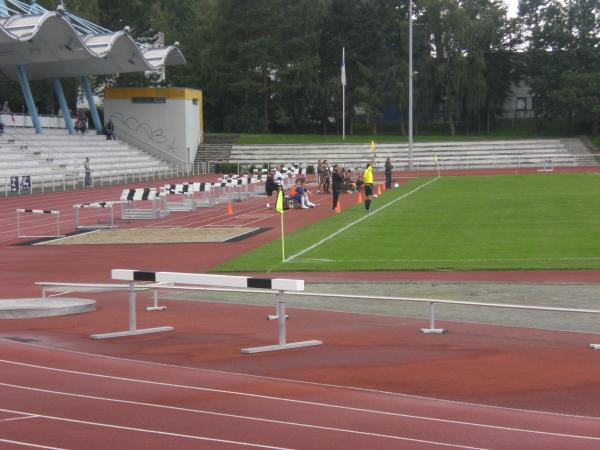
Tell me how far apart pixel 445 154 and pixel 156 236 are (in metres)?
56.4

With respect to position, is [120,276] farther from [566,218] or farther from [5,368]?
[566,218]

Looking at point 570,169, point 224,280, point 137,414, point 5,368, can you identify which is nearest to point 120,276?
point 224,280

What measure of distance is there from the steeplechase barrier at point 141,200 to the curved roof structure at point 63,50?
24.3 metres

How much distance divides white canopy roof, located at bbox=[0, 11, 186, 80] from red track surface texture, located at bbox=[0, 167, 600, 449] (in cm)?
4778

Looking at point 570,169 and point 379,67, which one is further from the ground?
point 379,67

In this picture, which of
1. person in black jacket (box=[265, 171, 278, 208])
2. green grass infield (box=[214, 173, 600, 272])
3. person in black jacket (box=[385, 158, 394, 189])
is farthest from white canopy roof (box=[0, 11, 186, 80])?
green grass infield (box=[214, 173, 600, 272])

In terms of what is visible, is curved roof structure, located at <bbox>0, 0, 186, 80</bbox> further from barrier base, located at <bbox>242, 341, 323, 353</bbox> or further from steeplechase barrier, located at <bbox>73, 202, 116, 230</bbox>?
barrier base, located at <bbox>242, 341, 323, 353</bbox>

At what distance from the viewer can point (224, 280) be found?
1303 centimetres

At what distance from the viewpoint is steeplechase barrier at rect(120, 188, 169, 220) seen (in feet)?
116

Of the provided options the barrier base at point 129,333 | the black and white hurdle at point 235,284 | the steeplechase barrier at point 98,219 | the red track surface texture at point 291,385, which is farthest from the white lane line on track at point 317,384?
the steeplechase barrier at point 98,219

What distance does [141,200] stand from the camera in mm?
37875

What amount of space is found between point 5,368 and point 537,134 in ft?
295

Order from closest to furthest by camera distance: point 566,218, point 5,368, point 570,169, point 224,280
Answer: point 5,368
point 224,280
point 566,218
point 570,169

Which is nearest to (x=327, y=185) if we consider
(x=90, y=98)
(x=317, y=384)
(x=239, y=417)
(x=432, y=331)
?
(x=90, y=98)
